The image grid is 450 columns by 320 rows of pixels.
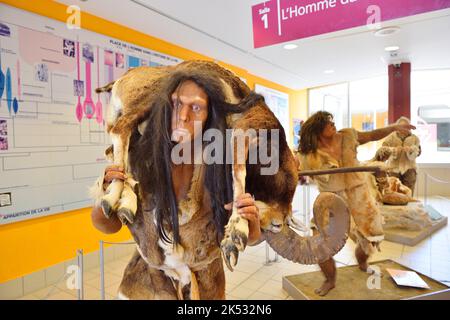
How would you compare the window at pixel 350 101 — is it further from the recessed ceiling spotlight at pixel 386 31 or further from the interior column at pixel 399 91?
the recessed ceiling spotlight at pixel 386 31

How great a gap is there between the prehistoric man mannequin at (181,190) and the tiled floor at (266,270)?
4.32 ft

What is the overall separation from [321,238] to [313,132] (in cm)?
124

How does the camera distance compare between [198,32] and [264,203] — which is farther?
[198,32]

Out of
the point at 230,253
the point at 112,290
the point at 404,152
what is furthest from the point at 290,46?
the point at 230,253

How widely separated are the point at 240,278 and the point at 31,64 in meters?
2.26

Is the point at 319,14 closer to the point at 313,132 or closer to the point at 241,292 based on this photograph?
the point at 313,132

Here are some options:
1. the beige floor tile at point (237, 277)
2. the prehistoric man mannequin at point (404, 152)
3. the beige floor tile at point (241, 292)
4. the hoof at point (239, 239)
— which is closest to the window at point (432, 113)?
the prehistoric man mannequin at point (404, 152)

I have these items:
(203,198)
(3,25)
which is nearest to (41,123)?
(3,25)

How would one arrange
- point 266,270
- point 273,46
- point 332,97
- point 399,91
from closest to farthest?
point 266,270 < point 273,46 < point 399,91 < point 332,97

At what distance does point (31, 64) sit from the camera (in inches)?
82.7

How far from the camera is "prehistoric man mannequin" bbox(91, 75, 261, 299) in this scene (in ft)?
2.52

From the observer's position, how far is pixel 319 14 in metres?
1.41

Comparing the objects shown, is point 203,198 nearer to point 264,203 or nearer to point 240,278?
point 264,203
